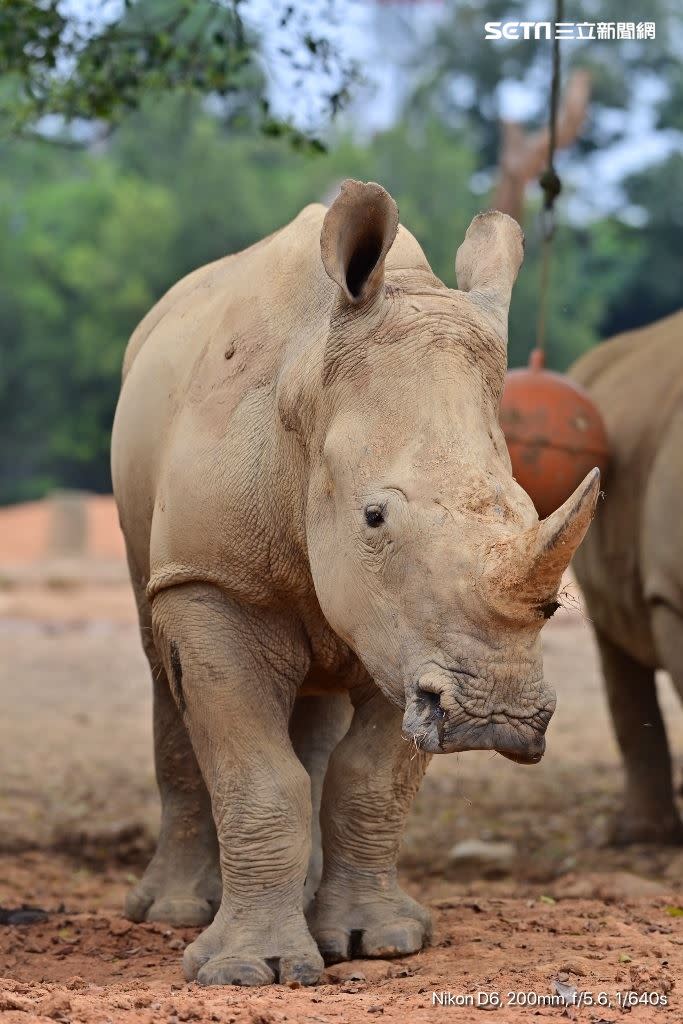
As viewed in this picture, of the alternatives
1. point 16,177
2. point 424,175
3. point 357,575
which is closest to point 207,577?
point 357,575

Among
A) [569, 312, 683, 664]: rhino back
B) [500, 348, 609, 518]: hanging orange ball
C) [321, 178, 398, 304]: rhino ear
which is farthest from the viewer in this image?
[569, 312, 683, 664]: rhino back

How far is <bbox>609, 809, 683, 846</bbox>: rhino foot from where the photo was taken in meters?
8.20

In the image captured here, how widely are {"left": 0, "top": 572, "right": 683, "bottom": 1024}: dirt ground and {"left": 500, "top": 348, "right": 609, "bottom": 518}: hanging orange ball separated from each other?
1220 millimetres

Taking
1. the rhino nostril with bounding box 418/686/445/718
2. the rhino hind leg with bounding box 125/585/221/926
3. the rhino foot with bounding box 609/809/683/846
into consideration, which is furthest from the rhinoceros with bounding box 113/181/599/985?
the rhino foot with bounding box 609/809/683/846

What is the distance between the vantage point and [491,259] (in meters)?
4.91

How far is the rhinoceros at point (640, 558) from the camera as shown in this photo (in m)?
7.20

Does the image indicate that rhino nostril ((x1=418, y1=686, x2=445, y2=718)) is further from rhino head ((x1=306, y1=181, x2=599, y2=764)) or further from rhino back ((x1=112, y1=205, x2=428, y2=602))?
rhino back ((x1=112, y1=205, x2=428, y2=602))

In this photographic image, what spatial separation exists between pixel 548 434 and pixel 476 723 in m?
3.26

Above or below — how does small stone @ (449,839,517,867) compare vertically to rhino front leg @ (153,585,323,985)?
below

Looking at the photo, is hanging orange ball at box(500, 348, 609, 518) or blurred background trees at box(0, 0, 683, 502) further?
blurred background trees at box(0, 0, 683, 502)

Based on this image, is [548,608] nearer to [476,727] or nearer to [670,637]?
[476,727]

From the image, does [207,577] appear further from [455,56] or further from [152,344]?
[455,56]

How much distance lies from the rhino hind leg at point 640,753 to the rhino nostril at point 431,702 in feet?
14.8

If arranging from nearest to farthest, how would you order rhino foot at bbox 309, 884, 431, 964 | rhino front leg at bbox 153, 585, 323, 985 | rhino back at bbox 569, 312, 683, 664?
rhino front leg at bbox 153, 585, 323, 985 → rhino foot at bbox 309, 884, 431, 964 → rhino back at bbox 569, 312, 683, 664
